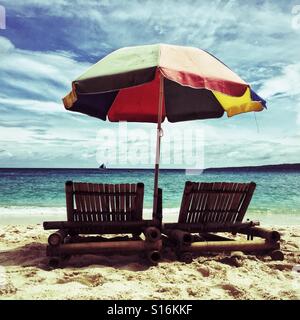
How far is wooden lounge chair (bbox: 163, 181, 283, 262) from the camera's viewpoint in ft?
16.7

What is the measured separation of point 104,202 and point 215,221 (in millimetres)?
1577

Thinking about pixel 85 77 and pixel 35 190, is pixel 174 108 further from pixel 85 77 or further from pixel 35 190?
pixel 35 190

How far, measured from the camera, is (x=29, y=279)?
4289 mm

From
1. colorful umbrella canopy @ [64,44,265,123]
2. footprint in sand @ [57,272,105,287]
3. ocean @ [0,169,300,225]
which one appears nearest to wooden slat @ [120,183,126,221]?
footprint in sand @ [57,272,105,287]

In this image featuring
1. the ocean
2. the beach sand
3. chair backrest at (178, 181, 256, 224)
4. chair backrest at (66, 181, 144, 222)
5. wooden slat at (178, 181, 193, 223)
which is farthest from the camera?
the ocean

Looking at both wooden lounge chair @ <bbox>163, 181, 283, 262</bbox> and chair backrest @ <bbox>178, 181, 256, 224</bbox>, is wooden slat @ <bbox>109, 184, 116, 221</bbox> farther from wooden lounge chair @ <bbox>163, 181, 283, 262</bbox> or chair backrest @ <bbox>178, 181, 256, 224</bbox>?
chair backrest @ <bbox>178, 181, 256, 224</bbox>

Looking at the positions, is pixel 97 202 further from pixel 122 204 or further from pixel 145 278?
pixel 145 278

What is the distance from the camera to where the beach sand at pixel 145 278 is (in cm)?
388

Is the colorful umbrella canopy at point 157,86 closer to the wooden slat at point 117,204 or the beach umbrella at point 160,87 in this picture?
the beach umbrella at point 160,87

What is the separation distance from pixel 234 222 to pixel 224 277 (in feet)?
4.00

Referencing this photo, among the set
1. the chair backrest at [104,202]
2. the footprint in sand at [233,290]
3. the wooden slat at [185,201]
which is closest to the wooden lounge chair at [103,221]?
the chair backrest at [104,202]

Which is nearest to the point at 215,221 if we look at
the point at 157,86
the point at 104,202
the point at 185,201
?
the point at 185,201

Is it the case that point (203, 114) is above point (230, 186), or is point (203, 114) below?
above
